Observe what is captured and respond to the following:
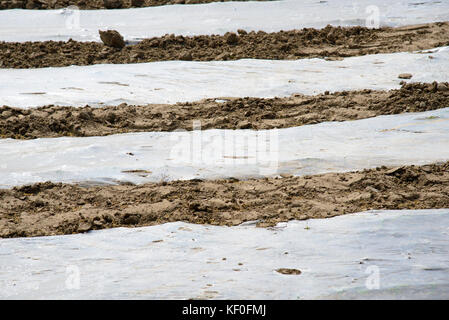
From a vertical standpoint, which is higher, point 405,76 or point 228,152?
point 405,76

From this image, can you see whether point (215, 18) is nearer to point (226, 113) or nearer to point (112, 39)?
A: point (112, 39)

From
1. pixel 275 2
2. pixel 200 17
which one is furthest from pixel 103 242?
pixel 275 2

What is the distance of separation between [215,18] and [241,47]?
134 cm

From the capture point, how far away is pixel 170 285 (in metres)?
3.15

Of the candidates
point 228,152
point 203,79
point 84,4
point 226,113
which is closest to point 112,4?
point 84,4

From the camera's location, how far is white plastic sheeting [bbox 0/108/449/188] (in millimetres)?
4879

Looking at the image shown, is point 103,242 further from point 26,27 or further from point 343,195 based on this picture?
point 26,27

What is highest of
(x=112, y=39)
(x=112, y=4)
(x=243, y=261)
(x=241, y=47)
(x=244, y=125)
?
(x=112, y=4)

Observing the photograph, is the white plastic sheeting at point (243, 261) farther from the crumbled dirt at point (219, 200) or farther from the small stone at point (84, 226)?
the crumbled dirt at point (219, 200)

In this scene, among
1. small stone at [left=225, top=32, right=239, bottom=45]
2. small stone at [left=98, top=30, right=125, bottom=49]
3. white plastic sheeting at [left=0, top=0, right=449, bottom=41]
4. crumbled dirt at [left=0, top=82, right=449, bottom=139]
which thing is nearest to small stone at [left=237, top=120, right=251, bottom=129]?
crumbled dirt at [left=0, top=82, right=449, bottom=139]

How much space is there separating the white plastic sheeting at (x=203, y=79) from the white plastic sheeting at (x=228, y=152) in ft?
3.09

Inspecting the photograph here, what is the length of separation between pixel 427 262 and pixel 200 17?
21.7 feet

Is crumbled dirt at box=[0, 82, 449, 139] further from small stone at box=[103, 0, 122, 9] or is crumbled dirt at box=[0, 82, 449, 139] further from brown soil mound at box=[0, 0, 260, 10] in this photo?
small stone at box=[103, 0, 122, 9]

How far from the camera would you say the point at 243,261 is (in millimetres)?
3406
